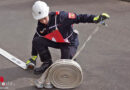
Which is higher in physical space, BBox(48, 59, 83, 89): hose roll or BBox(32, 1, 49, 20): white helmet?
BBox(32, 1, 49, 20): white helmet

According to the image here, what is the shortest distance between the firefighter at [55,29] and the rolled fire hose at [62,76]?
27 cm

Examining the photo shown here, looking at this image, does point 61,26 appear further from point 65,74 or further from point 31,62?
point 31,62

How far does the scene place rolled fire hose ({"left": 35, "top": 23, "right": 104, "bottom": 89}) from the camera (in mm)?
2248

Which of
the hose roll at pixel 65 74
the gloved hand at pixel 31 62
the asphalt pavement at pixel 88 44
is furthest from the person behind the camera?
the gloved hand at pixel 31 62

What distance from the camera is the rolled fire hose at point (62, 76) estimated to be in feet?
7.38

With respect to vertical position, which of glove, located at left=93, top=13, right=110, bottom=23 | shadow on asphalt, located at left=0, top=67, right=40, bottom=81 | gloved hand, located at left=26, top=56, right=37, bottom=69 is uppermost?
glove, located at left=93, top=13, right=110, bottom=23

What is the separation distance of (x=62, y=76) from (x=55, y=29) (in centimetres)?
53

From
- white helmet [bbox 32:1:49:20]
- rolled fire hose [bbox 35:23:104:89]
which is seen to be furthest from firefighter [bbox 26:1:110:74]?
rolled fire hose [bbox 35:23:104:89]

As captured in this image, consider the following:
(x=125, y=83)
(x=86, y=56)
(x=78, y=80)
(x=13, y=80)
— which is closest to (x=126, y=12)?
(x=86, y=56)

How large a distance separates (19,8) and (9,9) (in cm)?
20

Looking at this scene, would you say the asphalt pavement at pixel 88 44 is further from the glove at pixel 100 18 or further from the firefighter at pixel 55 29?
the glove at pixel 100 18

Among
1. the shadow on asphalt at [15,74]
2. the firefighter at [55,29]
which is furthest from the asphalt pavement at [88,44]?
the firefighter at [55,29]

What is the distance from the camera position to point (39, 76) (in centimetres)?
261

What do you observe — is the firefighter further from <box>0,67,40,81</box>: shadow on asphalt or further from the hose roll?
the hose roll
